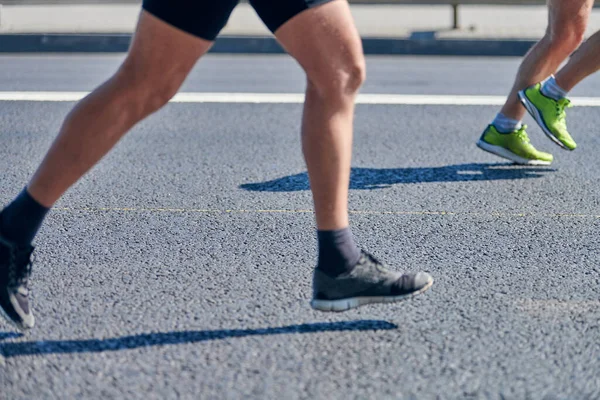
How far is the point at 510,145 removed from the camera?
5367 millimetres

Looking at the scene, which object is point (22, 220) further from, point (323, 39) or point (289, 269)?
point (289, 269)

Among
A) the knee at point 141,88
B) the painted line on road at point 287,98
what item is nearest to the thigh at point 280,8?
the knee at point 141,88

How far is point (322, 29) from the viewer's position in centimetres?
282

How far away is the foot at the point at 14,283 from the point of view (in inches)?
112

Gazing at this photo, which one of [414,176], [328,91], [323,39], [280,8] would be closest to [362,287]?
[328,91]

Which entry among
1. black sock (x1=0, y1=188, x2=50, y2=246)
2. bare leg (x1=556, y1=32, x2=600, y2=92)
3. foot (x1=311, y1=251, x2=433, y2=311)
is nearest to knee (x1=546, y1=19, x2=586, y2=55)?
bare leg (x1=556, y1=32, x2=600, y2=92)

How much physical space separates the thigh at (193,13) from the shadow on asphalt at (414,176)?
6.91 feet

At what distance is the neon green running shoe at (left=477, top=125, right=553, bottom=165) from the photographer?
5.36 metres

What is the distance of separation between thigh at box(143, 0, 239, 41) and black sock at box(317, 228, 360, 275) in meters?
0.66

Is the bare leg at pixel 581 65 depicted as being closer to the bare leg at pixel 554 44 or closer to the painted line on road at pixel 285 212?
the bare leg at pixel 554 44

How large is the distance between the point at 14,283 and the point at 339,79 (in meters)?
1.06

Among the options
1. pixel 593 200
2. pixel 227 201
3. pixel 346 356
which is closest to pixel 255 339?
pixel 346 356

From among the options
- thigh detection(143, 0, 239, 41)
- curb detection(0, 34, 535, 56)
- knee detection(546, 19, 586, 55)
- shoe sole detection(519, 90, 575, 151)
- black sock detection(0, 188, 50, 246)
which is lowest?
curb detection(0, 34, 535, 56)

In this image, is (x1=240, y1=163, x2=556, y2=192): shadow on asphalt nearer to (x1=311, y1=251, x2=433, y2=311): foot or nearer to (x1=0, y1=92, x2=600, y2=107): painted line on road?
(x1=311, y1=251, x2=433, y2=311): foot
